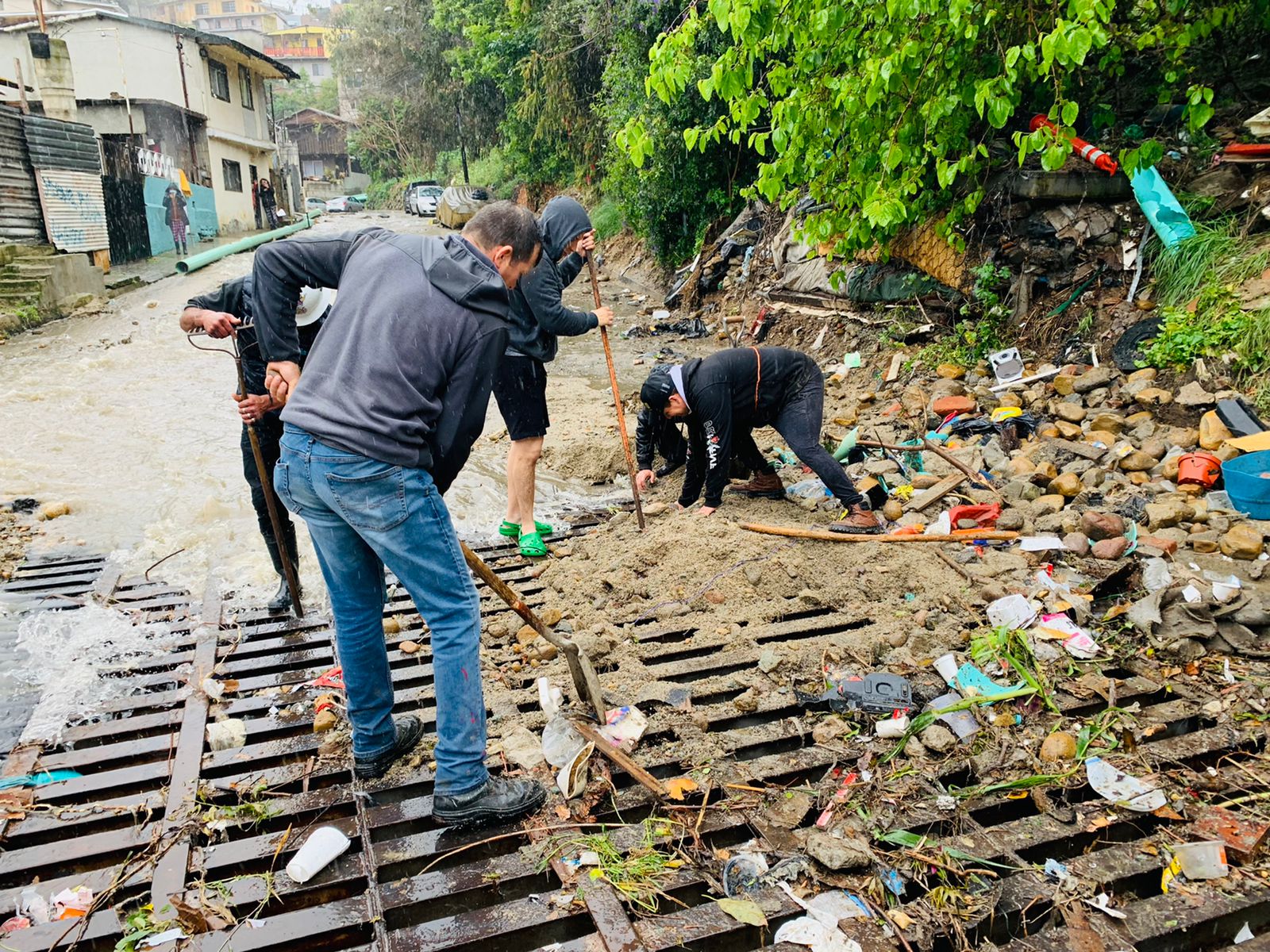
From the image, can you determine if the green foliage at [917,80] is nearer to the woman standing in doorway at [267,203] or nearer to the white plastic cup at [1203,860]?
the white plastic cup at [1203,860]

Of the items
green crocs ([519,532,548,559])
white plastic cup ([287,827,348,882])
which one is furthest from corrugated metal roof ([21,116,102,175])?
white plastic cup ([287,827,348,882])

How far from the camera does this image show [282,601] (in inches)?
165

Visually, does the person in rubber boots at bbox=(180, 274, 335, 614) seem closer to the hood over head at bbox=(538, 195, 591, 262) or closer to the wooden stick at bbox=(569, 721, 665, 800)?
the hood over head at bbox=(538, 195, 591, 262)

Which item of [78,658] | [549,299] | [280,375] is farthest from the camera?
[549,299]

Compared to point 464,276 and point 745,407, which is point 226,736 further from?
point 745,407

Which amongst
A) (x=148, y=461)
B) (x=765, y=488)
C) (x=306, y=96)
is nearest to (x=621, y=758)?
(x=765, y=488)

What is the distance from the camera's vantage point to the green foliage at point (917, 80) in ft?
15.9

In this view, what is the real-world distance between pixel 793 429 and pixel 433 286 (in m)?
2.96

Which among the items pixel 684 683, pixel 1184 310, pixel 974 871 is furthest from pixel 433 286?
pixel 1184 310

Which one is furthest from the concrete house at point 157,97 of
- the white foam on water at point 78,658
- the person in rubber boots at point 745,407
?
the person in rubber boots at point 745,407

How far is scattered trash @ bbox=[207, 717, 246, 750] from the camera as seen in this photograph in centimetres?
311

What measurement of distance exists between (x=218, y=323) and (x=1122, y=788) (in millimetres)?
3852

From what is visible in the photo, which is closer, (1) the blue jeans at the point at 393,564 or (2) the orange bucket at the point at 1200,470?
(1) the blue jeans at the point at 393,564

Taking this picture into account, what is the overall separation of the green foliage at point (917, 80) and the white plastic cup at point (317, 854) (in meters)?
3.92
